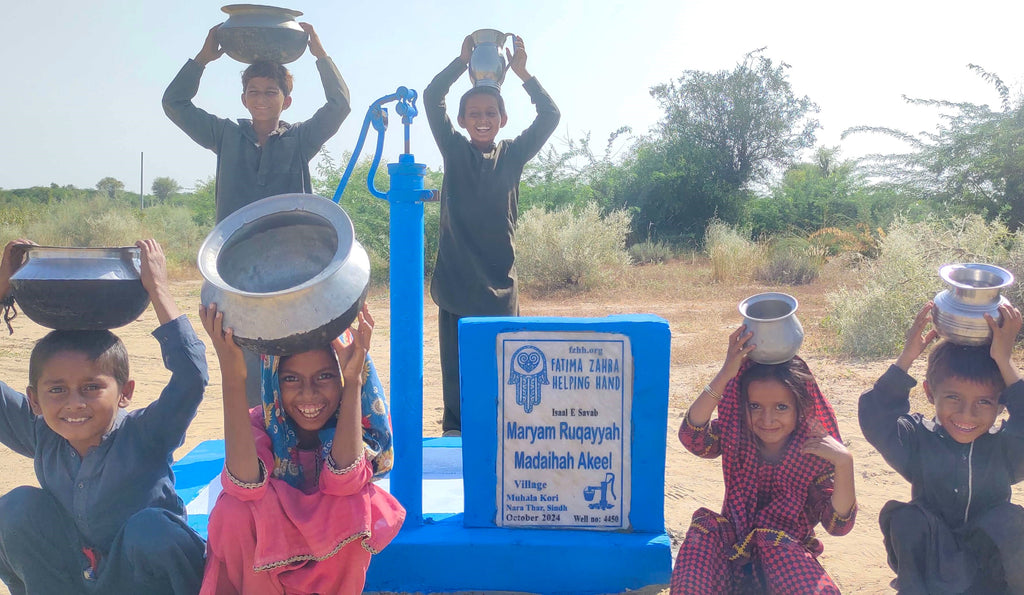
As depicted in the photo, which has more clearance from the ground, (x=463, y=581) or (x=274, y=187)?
(x=274, y=187)

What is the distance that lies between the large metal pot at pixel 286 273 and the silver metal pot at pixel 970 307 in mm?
1718

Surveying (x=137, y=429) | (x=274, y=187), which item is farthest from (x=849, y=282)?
(x=137, y=429)

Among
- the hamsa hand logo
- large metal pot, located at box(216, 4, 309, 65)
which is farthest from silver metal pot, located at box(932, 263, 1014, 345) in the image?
large metal pot, located at box(216, 4, 309, 65)

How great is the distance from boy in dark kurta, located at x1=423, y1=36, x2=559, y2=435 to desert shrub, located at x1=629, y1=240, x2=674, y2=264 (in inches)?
587

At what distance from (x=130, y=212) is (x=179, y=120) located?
65.5 feet

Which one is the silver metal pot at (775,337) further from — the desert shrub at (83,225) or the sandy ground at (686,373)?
the desert shrub at (83,225)

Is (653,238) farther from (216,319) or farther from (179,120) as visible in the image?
(216,319)

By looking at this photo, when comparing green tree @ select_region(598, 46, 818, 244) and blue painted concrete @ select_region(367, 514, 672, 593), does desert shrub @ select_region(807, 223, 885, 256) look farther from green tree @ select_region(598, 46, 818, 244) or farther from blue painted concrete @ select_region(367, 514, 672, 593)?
blue painted concrete @ select_region(367, 514, 672, 593)

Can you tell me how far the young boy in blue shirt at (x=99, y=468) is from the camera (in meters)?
2.19

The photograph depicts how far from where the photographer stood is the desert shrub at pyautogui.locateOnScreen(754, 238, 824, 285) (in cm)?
1418

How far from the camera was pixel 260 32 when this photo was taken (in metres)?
3.32

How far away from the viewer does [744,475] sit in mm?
2465

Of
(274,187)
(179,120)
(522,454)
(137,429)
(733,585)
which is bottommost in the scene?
(733,585)

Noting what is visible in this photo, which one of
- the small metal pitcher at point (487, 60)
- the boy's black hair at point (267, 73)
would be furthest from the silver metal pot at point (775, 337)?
the boy's black hair at point (267, 73)
